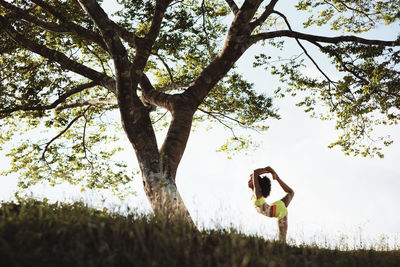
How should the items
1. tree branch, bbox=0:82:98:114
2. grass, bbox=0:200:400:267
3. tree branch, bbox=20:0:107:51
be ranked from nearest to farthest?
1. grass, bbox=0:200:400:267
2. tree branch, bbox=20:0:107:51
3. tree branch, bbox=0:82:98:114

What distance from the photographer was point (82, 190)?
5234mm

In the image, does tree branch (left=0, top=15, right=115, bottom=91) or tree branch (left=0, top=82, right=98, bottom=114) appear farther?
tree branch (left=0, top=82, right=98, bottom=114)

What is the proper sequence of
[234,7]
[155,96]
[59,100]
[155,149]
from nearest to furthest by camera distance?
[155,149]
[155,96]
[59,100]
[234,7]

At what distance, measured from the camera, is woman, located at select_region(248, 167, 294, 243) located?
6225mm

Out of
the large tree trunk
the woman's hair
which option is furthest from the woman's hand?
the large tree trunk

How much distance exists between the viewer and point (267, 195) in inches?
262

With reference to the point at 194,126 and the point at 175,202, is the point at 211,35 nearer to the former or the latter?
the point at 194,126

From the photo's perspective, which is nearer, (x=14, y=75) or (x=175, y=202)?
(x=175, y=202)

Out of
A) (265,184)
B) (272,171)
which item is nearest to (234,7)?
(272,171)

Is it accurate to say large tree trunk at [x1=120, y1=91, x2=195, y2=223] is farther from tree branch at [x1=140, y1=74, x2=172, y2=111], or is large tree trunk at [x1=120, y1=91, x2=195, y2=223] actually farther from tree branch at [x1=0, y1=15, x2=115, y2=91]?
tree branch at [x1=0, y1=15, x2=115, y2=91]

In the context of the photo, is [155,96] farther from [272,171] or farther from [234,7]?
[234,7]

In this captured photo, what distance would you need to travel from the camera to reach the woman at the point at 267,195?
6225mm

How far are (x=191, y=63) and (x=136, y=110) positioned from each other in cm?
654

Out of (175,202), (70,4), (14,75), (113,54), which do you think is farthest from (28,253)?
(70,4)
